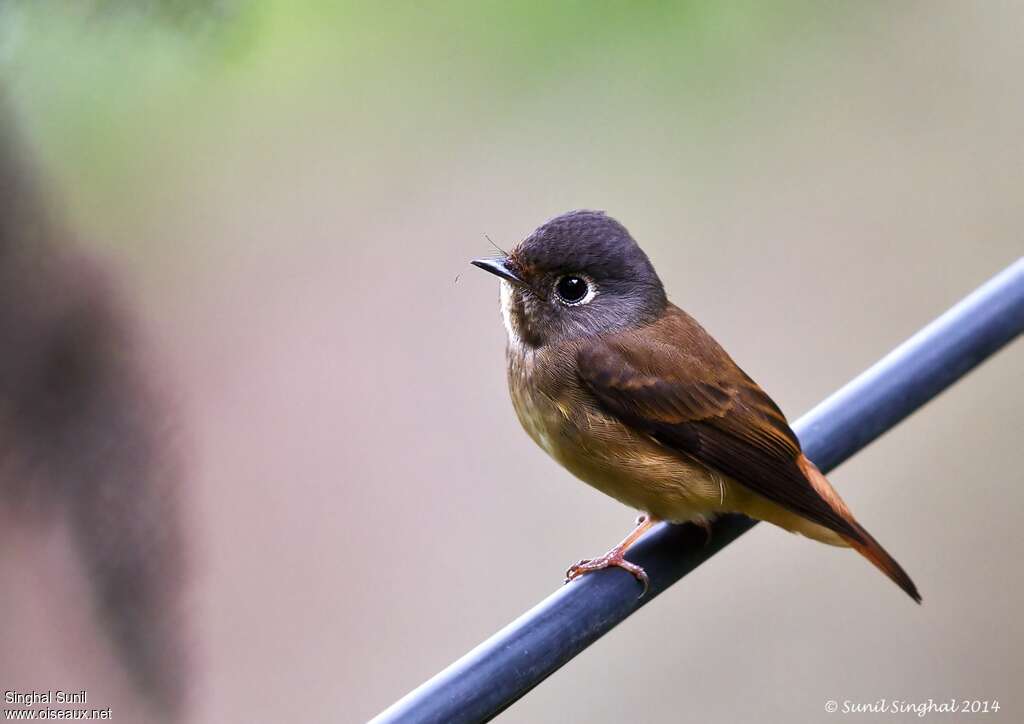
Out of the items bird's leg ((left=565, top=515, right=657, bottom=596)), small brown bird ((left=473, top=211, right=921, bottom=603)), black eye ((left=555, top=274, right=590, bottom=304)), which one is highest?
black eye ((left=555, top=274, right=590, bottom=304))

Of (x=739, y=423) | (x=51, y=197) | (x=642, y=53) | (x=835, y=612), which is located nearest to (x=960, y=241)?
(x=835, y=612)

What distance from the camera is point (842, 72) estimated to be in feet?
12.5

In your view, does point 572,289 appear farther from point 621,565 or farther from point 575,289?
point 621,565

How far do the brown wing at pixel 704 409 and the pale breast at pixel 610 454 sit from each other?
2 cm

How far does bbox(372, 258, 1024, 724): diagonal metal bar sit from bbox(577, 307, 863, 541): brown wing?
0.30 ft

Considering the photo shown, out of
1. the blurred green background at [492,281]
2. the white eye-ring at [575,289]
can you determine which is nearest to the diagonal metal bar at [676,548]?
the blurred green background at [492,281]

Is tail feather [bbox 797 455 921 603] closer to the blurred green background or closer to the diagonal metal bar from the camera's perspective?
the diagonal metal bar

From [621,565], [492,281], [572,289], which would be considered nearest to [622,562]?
[621,565]

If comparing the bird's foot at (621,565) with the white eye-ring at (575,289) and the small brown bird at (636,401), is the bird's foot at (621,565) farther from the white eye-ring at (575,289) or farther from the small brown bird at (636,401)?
the white eye-ring at (575,289)

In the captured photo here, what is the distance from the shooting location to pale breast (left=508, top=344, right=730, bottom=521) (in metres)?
2.11

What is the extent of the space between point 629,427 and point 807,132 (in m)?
2.11

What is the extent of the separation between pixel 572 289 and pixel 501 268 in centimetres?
15

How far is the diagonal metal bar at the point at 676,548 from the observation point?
4.58ft

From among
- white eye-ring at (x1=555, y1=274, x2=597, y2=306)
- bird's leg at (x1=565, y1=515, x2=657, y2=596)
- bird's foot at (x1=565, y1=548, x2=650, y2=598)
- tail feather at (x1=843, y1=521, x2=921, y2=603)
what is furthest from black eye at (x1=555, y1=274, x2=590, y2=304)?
tail feather at (x1=843, y1=521, x2=921, y2=603)
